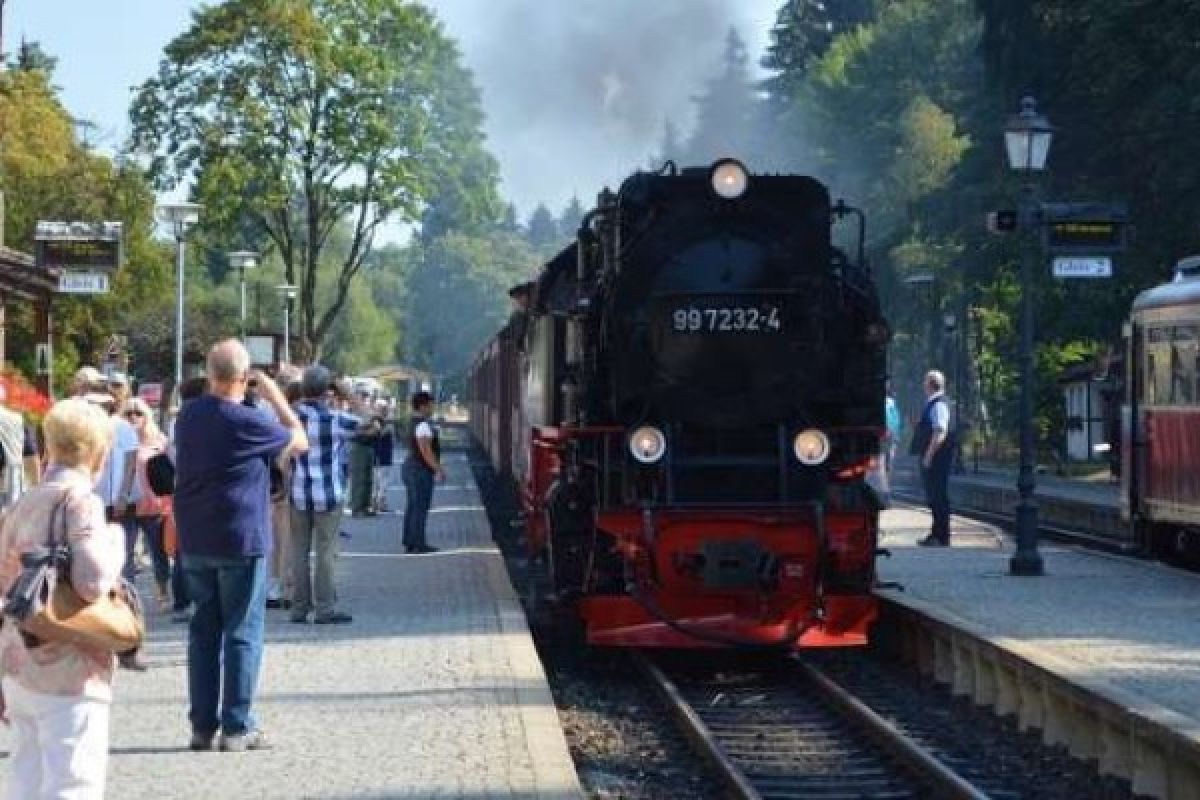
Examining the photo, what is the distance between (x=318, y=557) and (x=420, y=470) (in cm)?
720

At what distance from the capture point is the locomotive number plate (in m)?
16.0

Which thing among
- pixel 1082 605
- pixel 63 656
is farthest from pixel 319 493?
pixel 63 656

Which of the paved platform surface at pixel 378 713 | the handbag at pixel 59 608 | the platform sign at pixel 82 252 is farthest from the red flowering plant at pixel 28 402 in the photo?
the handbag at pixel 59 608

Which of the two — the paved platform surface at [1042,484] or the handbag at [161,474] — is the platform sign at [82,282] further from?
the handbag at [161,474]

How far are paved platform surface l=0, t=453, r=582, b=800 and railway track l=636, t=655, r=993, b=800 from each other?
1.04 metres

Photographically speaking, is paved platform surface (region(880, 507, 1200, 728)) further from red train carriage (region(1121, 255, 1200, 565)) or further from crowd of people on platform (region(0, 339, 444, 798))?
crowd of people on platform (region(0, 339, 444, 798))

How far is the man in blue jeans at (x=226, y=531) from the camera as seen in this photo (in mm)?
10586

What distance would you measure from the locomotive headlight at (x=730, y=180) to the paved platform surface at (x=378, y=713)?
344 centimetres

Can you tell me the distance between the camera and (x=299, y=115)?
163 feet

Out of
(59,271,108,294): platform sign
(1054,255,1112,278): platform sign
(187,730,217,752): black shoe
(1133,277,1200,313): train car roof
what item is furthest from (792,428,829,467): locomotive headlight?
(59,271,108,294): platform sign

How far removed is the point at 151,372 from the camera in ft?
190

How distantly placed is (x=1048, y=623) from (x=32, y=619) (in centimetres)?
1057

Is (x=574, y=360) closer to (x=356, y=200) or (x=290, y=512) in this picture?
(x=290, y=512)

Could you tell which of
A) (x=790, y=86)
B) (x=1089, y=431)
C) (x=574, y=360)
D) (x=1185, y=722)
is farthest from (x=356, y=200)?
(x=790, y=86)
